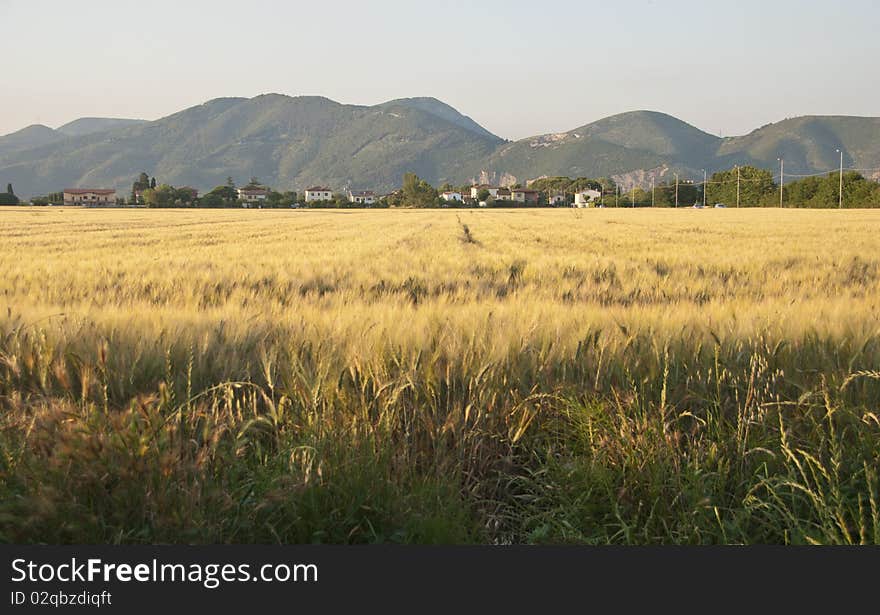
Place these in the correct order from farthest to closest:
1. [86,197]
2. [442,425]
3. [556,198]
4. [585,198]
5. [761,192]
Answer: [556,198] < [585,198] < [86,197] < [761,192] < [442,425]

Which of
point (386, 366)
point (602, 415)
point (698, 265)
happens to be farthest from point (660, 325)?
point (698, 265)

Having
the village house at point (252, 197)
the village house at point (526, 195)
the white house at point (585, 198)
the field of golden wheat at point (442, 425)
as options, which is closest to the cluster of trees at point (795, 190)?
the white house at point (585, 198)

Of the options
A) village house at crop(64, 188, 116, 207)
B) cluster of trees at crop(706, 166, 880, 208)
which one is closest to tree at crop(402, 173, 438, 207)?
cluster of trees at crop(706, 166, 880, 208)

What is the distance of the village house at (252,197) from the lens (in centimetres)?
11056

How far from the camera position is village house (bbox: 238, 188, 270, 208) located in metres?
111

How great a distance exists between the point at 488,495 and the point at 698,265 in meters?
7.88

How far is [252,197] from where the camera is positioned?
129375 mm

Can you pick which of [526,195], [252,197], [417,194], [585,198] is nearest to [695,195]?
[585,198]

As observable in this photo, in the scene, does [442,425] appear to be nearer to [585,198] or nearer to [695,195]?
[695,195]

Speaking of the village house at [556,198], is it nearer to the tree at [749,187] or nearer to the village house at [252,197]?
the tree at [749,187]

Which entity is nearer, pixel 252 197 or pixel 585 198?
pixel 252 197

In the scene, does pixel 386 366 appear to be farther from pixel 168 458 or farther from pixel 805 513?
pixel 805 513

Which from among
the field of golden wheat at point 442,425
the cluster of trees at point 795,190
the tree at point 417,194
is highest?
the tree at point 417,194

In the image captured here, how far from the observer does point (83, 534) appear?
1.81 m
